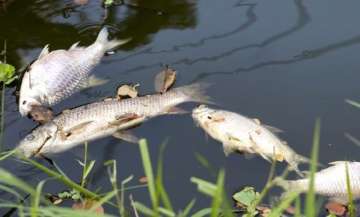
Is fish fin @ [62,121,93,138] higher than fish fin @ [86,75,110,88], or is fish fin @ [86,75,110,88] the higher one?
fish fin @ [86,75,110,88]

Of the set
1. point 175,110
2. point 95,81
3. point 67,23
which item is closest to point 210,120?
point 175,110

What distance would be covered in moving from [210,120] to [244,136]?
231mm

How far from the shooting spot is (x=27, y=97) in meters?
3.80

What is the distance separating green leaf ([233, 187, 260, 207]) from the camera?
298 cm

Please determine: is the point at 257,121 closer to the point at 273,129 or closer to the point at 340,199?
the point at 273,129

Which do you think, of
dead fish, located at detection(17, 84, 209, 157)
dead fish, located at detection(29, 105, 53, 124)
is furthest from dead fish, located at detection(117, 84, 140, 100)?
dead fish, located at detection(29, 105, 53, 124)

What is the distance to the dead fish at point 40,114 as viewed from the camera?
3.61 metres

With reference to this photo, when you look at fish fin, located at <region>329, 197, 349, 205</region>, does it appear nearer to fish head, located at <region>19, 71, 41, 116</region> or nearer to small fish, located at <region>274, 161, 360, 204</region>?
small fish, located at <region>274, 161, 360, 204</region>

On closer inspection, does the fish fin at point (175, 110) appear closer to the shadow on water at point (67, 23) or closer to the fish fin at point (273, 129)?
the fish fin at point (273, 129)

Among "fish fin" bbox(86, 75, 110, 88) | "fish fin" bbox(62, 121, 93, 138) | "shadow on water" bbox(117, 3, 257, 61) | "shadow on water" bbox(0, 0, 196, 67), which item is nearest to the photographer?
"fish fin" bbox(62, 121, 93, 138)

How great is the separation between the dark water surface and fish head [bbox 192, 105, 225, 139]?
0.21ft

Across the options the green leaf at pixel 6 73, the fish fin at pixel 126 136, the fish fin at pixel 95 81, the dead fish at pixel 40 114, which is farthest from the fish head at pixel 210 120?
the green leaf at pixel 6 73

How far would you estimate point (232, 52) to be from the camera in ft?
13.8

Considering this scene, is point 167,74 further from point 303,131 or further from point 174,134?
point 303,131
